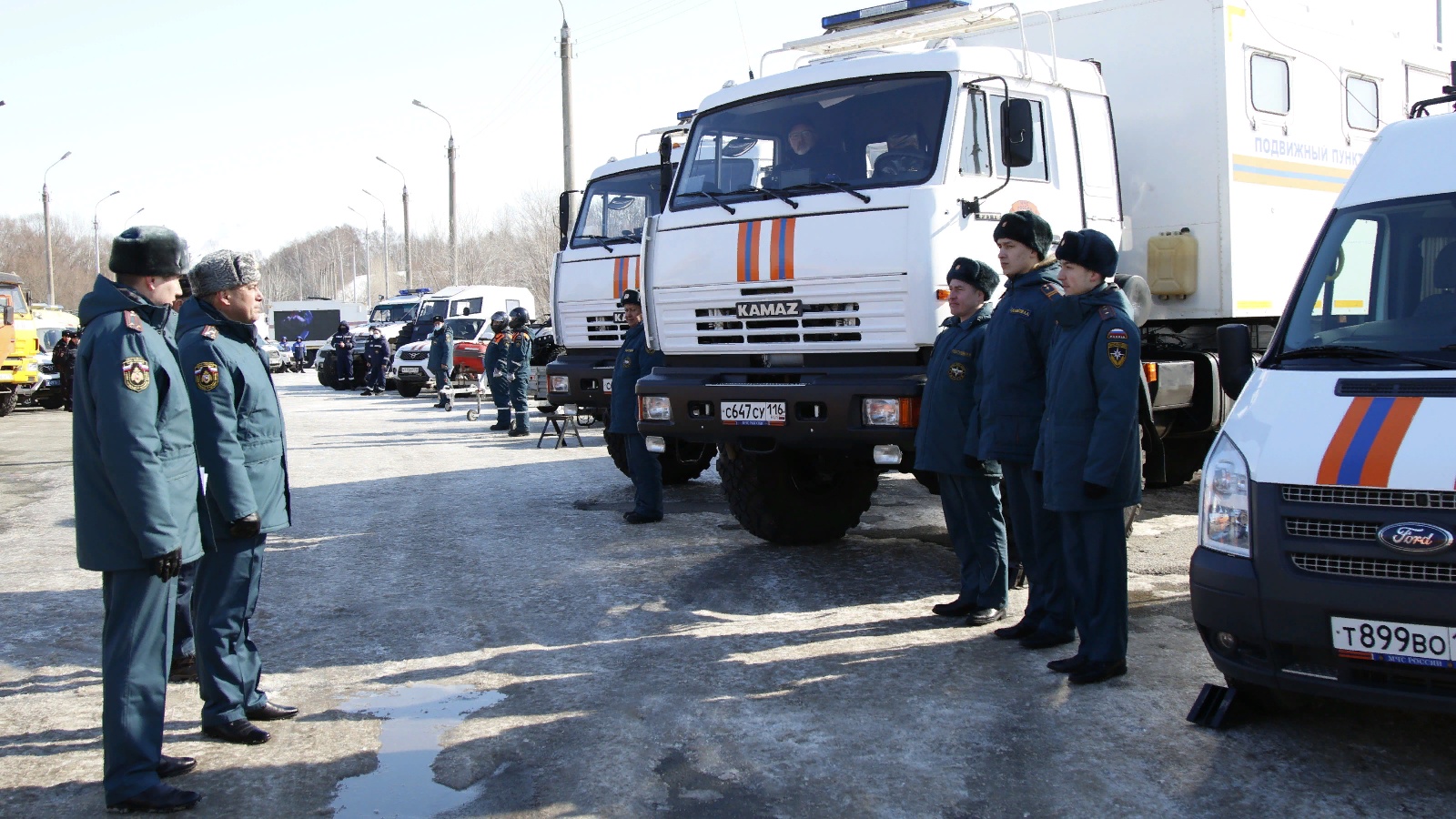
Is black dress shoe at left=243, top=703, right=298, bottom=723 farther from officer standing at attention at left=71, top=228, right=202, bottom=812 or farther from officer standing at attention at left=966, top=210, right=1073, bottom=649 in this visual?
officer standing at attention at left=966, top=210, right=1073, bottom=649

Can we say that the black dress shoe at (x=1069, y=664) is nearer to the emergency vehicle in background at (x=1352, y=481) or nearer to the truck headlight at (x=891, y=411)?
the emergency vehicle in background at (x=1352, y=481)

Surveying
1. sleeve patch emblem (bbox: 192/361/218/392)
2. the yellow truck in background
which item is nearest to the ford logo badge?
sleeve patch emblem (bbox: 192/361/218/392)

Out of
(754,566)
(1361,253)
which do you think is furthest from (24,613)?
(1361,253)

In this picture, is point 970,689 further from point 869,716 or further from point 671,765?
point 671,765

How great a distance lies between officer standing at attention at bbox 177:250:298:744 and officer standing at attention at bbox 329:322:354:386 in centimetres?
2708

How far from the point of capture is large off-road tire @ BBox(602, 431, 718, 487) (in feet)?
33.8

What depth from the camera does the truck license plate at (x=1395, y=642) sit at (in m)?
3.59

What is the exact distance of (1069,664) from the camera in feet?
16.8

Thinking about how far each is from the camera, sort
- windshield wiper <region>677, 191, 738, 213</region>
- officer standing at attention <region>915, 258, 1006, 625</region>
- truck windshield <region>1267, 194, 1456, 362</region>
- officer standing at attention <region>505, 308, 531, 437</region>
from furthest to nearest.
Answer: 1. officer standing at attention <region>505, 308, 531, 437</region>
2. windshield wiper <region>677, 191, 738, 213</region>
3. officer standing at attention <region>915, 258, 1006, 625</region>
4. truck windshield <region>1267, 194, 1456, 362</region>

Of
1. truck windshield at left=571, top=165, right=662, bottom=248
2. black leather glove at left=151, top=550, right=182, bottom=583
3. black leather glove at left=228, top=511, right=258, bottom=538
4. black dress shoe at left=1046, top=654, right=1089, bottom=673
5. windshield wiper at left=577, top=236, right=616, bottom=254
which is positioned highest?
truck windshield at left=571, top=165, right=662, bottom=248

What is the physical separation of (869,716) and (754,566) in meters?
2.83

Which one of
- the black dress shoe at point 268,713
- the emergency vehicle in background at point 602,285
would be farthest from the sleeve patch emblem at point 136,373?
the emergency vehicle in background at point 602,285

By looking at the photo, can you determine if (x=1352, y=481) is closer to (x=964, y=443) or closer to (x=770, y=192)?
(x=964, y=443)

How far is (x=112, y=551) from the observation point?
3.89 meters
